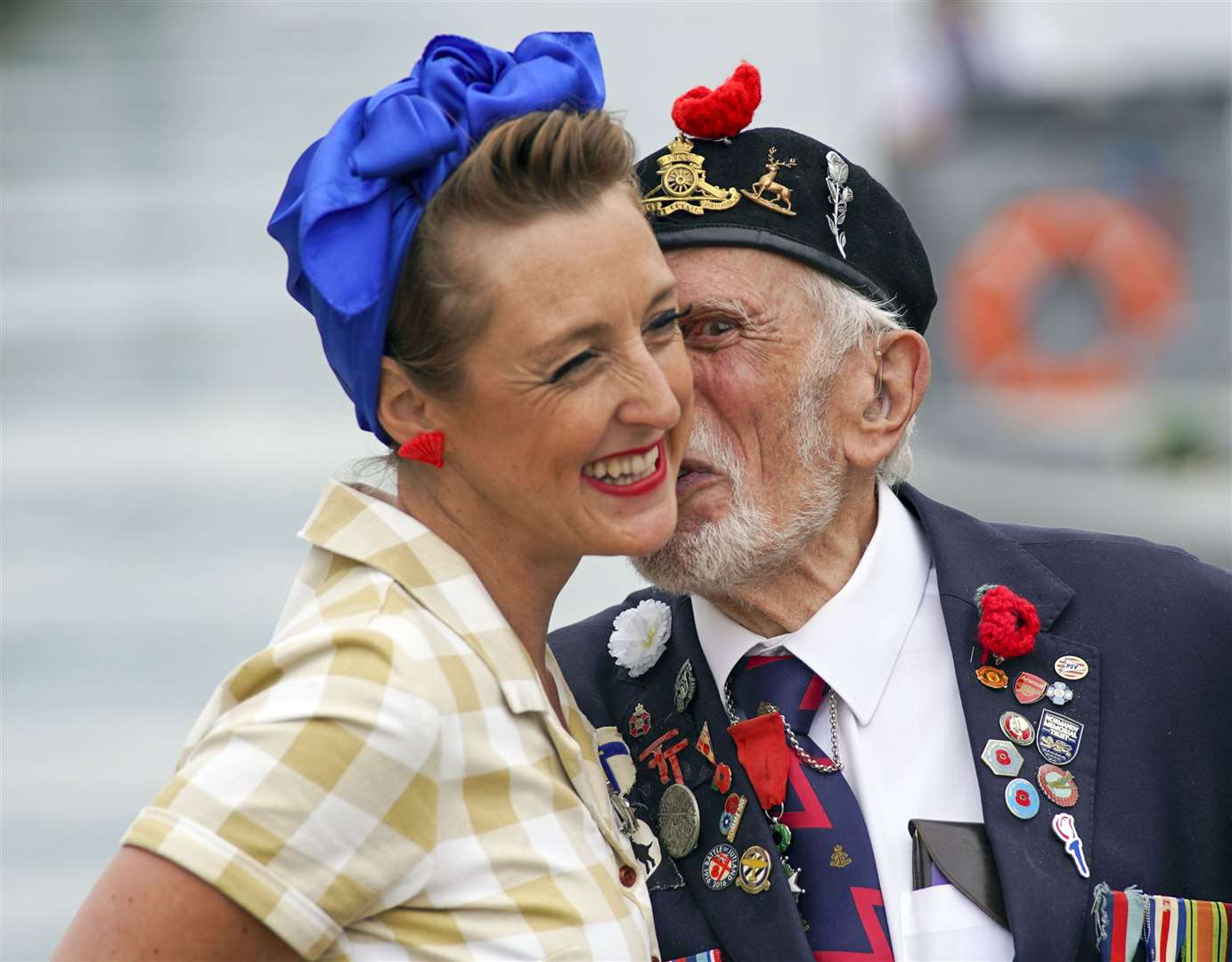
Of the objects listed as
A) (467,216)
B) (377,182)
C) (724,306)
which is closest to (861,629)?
(724,306)

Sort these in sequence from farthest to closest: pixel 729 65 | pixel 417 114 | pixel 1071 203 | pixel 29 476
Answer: pixel 1071 203, pixel 729 65, pixel 29 476, pixel 417 114

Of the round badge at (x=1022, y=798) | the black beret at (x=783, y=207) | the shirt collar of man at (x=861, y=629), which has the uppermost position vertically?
the black beret at (x=783, y=207)

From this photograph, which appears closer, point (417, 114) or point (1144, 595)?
point (417, 114)

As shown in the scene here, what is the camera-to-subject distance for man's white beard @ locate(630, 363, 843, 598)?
9.09 ft

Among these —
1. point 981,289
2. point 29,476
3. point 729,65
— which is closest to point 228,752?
point 29,476

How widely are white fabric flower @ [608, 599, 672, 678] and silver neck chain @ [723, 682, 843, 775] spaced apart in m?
0.19

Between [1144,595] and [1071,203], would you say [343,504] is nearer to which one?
[1144,595]

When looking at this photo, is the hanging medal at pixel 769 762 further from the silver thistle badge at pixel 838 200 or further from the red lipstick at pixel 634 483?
the silver thistle badge at pixel 838 200

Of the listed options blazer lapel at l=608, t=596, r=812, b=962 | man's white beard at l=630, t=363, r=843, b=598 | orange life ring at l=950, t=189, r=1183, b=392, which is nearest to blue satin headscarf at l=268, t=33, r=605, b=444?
man's white beard at l=630, t=363, r=843, b=598

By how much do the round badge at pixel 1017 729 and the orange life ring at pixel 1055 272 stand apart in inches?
332

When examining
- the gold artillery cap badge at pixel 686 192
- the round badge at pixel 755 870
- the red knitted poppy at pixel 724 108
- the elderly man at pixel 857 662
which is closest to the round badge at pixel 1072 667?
the elderly man at pixel 857 662

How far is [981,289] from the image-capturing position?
10.8 meters

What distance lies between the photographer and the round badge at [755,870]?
2496mm

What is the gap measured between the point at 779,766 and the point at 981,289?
8647 mm
